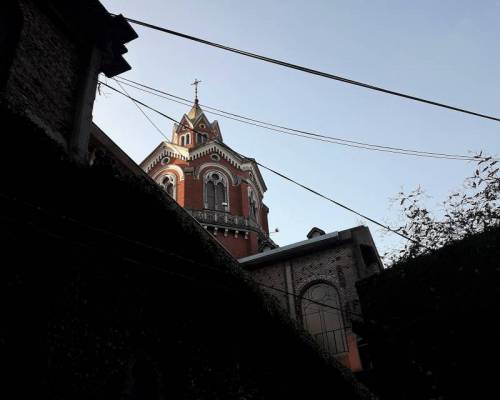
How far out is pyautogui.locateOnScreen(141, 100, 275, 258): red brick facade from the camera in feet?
98.8

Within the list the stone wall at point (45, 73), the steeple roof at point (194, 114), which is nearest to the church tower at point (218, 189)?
the steeple roof at point (194, 114)

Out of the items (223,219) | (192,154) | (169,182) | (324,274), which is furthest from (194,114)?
(324,274)

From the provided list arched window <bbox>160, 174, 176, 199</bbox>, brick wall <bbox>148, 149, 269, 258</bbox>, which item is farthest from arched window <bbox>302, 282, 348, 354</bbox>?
arched window <bbox>160, 174, 176, 199</bbox>

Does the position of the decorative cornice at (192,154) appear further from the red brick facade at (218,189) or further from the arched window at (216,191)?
the arched window at (216,191)

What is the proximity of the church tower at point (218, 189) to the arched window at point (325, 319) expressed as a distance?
43.6 feet

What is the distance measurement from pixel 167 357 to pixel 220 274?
1226 mm

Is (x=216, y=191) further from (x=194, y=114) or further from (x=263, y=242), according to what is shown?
(x=194, y=114)

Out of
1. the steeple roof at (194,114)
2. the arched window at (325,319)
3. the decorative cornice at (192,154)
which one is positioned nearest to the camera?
the arched window at (325,319)

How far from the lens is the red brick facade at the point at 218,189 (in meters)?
30.1

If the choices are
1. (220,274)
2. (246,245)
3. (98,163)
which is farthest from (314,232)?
(98,163)

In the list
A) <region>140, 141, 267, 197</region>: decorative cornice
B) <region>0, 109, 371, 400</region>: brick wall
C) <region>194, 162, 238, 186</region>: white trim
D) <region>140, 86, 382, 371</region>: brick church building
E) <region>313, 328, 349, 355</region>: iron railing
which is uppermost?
<region>140, 141, 267, 197</region>: decorative cornice

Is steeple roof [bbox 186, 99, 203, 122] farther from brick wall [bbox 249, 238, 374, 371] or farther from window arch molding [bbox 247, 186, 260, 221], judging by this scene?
brick wall [bbox 249, 238, 374, 371]

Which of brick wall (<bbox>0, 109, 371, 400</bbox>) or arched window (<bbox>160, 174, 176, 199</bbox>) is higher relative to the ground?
arched window (<bbox>160, 174, 176, 199</bbox>)

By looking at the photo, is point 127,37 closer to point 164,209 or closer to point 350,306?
point 164,209
